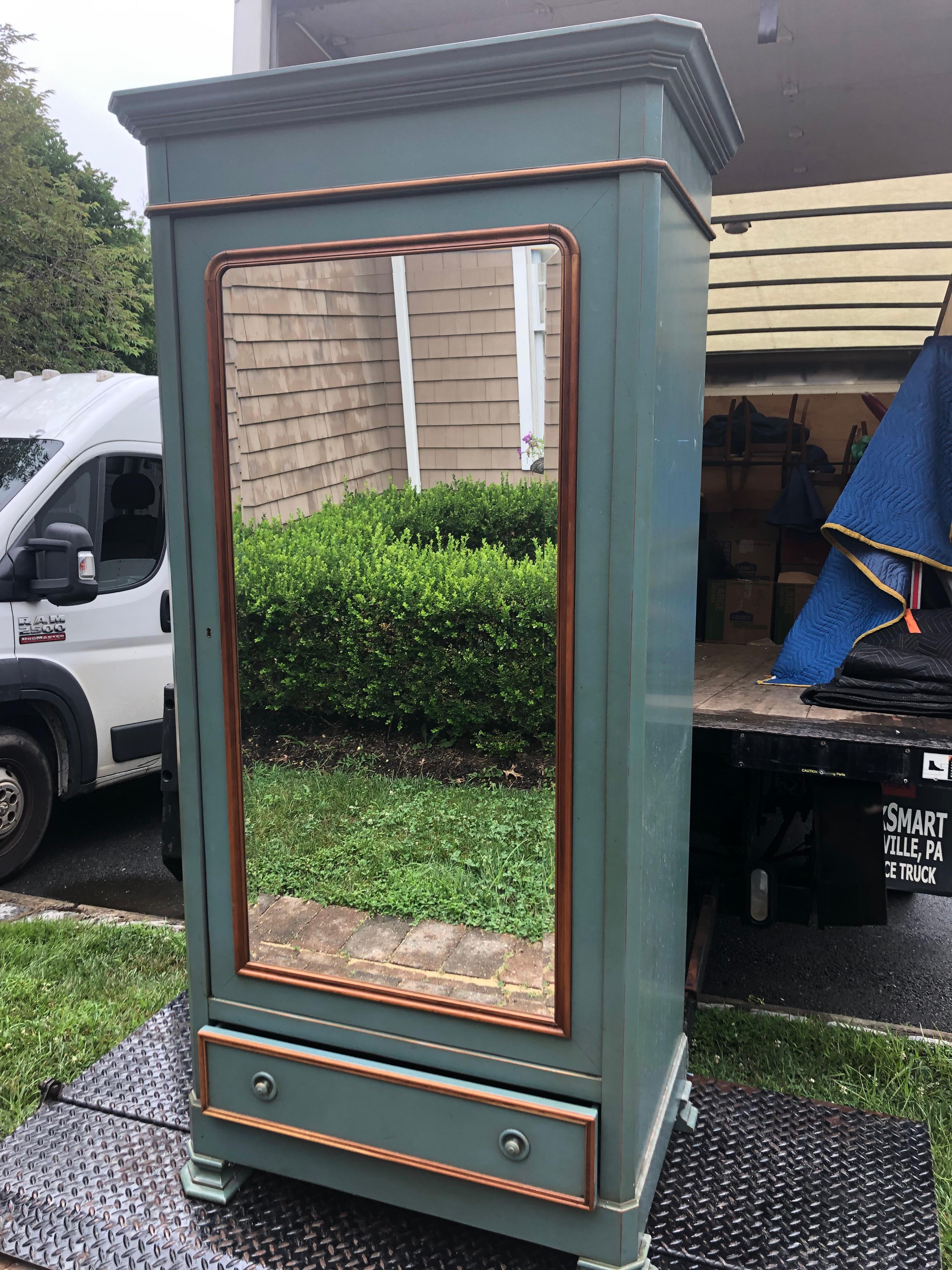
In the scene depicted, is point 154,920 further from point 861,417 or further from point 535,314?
point 861,417

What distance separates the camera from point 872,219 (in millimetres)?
4289

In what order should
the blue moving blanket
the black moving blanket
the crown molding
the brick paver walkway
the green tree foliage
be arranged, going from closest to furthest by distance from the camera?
1. the crown molding
2. the brick paver walkway
3. the black moving blanket
4. the blue moving blanket
5. the green tree foliage

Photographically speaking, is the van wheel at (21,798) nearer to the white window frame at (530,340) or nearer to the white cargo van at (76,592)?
the white cargo van at (76,592)

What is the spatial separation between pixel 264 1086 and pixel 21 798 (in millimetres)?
2986

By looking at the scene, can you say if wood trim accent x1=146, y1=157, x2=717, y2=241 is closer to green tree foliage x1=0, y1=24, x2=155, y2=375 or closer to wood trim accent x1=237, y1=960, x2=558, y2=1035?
wood trim accent x1=237, y1=960, x2=558, y2=1035

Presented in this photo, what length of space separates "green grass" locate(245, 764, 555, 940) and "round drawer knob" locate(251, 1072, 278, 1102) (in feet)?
1.24

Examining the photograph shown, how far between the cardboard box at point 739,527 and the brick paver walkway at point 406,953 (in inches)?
183

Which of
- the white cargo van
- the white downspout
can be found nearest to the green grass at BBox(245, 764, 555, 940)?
the white downspout

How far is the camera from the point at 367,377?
1.99 metres

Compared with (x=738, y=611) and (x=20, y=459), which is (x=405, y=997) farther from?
(x=738, y=611)

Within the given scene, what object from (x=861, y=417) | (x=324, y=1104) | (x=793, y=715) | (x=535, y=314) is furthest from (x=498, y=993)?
(x=861, y=417)

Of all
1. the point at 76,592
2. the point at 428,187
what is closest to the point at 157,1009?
the point at 76,592

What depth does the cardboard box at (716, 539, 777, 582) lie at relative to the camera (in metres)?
6.08

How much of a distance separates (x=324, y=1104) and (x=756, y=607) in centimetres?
454
